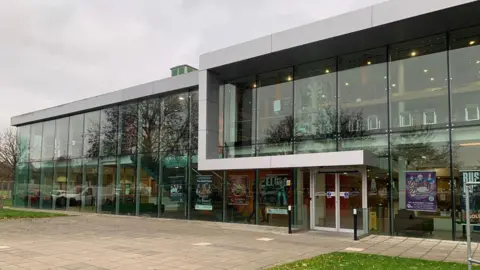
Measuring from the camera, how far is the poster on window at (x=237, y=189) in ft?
60.4

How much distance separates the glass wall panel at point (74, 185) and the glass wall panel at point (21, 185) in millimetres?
5680

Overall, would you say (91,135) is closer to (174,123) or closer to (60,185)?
(60,185)

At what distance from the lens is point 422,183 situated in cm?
1407

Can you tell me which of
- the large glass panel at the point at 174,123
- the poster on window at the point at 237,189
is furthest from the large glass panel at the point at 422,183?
the large glass panel at the point at 174,123

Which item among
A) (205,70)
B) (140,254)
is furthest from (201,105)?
(140,254)

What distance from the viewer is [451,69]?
14055mm

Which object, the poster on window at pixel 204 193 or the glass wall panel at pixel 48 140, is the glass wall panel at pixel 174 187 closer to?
the poster on window at pixel 204 193

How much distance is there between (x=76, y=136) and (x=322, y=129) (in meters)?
17.1

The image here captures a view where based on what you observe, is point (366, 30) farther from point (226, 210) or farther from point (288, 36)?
point (226, 210)

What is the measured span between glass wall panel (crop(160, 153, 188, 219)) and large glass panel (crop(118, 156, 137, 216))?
225 centimetres

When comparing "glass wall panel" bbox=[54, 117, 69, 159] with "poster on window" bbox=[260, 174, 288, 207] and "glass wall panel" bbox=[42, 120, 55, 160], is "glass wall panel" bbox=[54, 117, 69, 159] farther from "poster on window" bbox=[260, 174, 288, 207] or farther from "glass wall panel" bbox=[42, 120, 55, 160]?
"poster on window" bbox=[260, 174, 288, 207]

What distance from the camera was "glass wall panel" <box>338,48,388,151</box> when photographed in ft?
50.1

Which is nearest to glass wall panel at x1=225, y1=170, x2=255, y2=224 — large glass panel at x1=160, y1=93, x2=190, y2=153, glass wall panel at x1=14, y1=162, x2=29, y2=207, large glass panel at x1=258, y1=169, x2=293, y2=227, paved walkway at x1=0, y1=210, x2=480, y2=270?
large glass panel at x1=258, y1=169, x2=293, y2=227

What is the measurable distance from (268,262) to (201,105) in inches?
417
